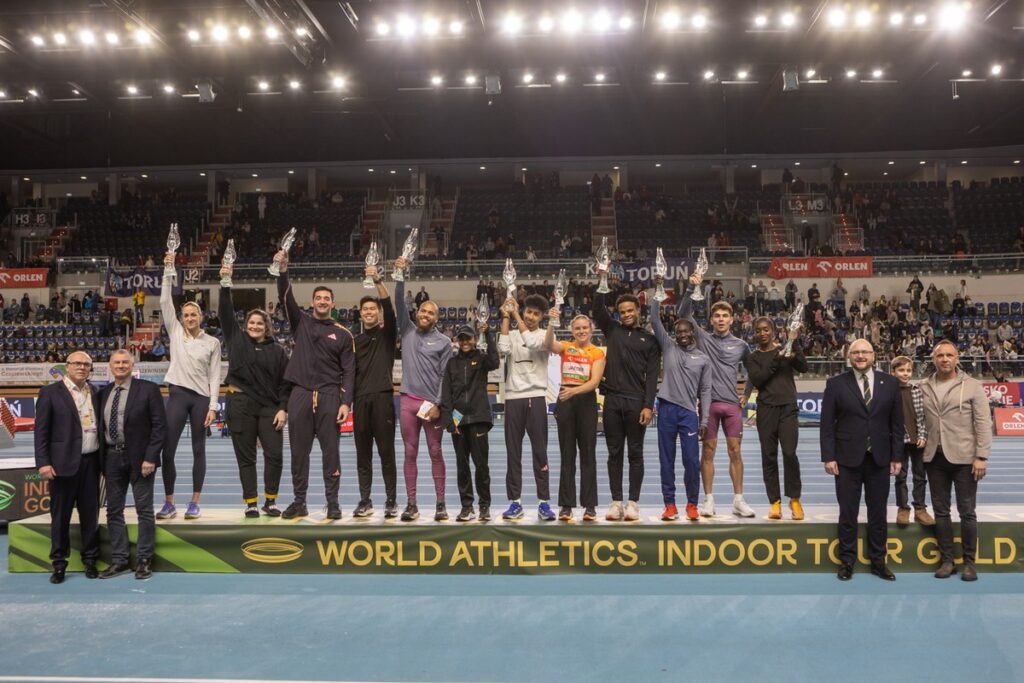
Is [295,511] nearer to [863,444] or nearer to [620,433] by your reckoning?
[620,433]

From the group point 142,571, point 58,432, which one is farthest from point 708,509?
point 58,432

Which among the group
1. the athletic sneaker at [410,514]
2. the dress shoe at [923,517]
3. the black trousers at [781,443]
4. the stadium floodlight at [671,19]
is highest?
the stadium floodlight at [671,19]

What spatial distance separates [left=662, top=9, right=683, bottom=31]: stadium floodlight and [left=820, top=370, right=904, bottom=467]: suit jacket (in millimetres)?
15703

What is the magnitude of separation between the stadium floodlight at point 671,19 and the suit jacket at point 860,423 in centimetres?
1570

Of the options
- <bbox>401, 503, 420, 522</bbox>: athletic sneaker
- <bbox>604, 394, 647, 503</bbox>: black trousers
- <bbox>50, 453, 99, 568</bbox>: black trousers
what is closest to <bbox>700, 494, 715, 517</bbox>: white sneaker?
<bbox>604, 394, 647, 503</bbox>: black trousers

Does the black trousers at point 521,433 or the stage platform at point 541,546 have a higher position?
the black trousers at point 521,433

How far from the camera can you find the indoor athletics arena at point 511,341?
5215 mm

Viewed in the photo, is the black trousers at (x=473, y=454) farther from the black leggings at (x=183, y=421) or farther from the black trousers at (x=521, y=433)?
the black leggings at (x=183, y=421)

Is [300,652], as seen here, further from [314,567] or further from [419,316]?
[419,316]

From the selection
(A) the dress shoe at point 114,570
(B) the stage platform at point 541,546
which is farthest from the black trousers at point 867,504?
(A) the dress shoe at point 114,570

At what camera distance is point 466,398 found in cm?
621

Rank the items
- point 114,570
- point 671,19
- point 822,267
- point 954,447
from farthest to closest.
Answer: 1. point 822,267
2. point 671,19
3. point 114,570
4. point 954,447

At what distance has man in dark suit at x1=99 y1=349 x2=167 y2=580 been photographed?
19.7 feet

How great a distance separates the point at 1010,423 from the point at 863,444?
14477mm
